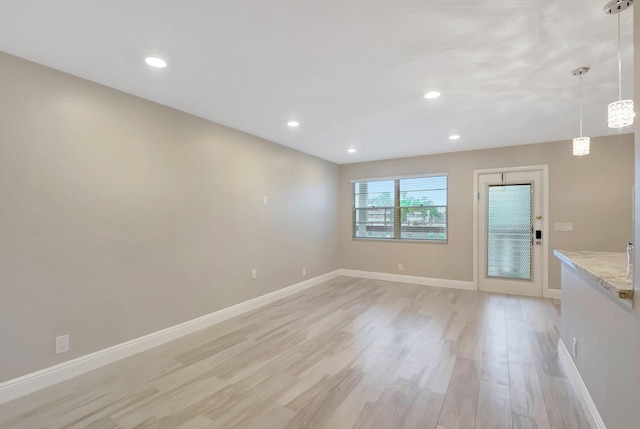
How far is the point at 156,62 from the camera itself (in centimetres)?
225

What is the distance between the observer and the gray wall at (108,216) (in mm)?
2156

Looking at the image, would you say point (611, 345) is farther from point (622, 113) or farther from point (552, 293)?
point (552, 293)

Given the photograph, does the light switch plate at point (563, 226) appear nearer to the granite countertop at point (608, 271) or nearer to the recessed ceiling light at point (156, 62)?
the granite countertop at point (608, 271)

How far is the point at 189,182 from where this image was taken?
3.34m

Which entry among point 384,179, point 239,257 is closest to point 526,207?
point 384,179

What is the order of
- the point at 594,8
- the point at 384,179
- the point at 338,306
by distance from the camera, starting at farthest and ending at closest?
1. the point at 384,179
2. the point at 338,306
3. the point at 594,8

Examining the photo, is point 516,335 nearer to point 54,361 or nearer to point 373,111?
point 373,111

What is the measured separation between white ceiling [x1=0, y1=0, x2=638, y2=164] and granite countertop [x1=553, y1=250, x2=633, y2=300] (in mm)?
1497

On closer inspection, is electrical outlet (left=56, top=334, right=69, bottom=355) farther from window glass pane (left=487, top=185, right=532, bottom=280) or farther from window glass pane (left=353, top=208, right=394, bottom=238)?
window glass pane (left=487, top=185, right=532, bottom=280)

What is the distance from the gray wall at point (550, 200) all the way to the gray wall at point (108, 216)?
114 inches

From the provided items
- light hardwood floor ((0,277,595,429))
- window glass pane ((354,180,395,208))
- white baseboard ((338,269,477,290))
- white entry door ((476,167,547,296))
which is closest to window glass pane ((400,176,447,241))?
window glass pane ((354,180,395,208))

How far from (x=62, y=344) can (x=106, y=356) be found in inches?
14.5

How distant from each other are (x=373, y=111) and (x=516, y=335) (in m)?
2.98

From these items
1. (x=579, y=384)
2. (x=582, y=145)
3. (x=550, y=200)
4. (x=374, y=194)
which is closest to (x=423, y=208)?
(x=374, y=194)
